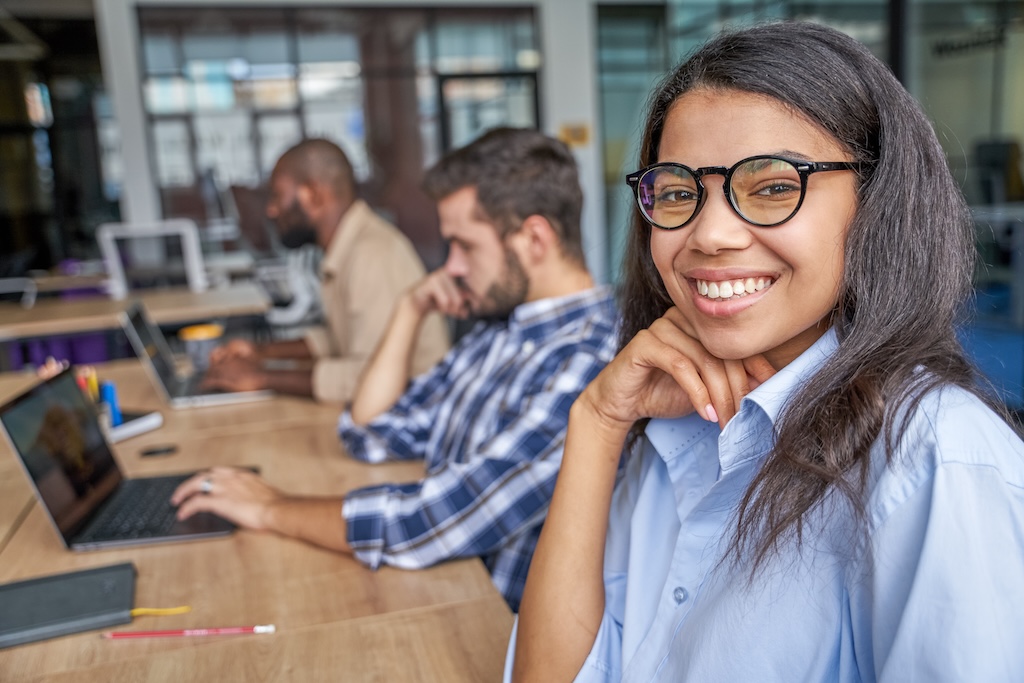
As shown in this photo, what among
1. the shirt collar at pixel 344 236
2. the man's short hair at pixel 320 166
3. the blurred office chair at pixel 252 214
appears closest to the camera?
the shirt collar at pixel 344 236

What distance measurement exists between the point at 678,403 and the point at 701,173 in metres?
0.31

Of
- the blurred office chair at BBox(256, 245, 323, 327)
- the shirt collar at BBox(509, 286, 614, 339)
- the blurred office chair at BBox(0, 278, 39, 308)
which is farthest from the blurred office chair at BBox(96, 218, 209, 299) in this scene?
the shirt collar at BBox(509, 286, 614, 339)

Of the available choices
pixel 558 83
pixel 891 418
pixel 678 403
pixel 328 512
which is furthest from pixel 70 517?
pixel 558 83

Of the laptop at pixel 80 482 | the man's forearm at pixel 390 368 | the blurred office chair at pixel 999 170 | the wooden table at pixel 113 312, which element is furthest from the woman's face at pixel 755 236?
the wooden table at pixel 113 312

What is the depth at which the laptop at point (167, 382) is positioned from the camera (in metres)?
2.70

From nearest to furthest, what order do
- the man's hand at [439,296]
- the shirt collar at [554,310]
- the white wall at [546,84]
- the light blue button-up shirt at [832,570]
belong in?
1. the light blue button-up shirt at [832,570]
2. the shirt collar at [554,310]
3. the man's hand at [439,296]
4. the white wall at [546,84]

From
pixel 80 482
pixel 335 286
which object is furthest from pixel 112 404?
pixel 335 286

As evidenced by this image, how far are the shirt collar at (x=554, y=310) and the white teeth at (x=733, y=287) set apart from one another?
884 mm

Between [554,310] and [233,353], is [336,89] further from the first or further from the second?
[554,310]

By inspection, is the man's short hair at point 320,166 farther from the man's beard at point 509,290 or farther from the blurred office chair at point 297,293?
the man's beard at point 509,290

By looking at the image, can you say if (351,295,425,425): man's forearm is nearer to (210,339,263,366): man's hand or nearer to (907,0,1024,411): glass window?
(210,339,263,366): man's hand

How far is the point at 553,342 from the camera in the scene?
1760 millimetres

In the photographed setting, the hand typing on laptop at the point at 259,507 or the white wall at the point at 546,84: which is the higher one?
the white wall at the point at 546,84

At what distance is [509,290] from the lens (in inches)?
75.6
